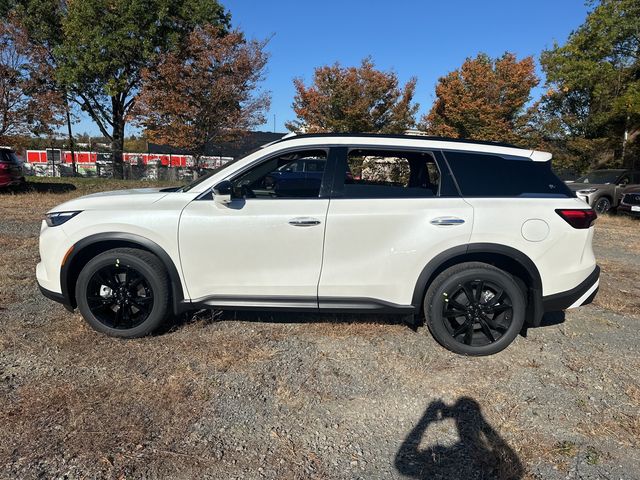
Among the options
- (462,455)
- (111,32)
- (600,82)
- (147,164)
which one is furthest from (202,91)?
(462,455)

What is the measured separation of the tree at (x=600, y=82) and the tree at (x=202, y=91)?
14.1m

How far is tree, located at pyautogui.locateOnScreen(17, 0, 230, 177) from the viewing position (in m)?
22.1

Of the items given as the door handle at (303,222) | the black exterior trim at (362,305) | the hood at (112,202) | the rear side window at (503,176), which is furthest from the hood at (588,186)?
the hood at (112,202)

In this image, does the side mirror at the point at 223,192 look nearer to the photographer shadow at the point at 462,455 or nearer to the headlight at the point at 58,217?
the headlight at the point at 58,217

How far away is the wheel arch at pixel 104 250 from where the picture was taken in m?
3.78

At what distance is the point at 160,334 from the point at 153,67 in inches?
834

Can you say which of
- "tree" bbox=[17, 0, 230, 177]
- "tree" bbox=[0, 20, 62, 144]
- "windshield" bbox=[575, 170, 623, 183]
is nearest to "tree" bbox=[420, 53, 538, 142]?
"windshield" bbox=[575, 170, 623, 183]

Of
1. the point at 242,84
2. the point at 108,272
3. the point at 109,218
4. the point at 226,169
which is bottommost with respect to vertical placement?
the point at 108,272

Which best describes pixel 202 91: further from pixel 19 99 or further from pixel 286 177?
pixel 286 177

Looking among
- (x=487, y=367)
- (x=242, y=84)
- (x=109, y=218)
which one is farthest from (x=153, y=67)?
(x=487, y=367)

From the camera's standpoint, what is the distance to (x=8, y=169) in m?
14.6

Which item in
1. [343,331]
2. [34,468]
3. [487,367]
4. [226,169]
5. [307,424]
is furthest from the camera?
[343,331]

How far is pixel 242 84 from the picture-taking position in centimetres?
2120

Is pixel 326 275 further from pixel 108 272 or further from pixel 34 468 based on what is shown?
pixel 34 468
